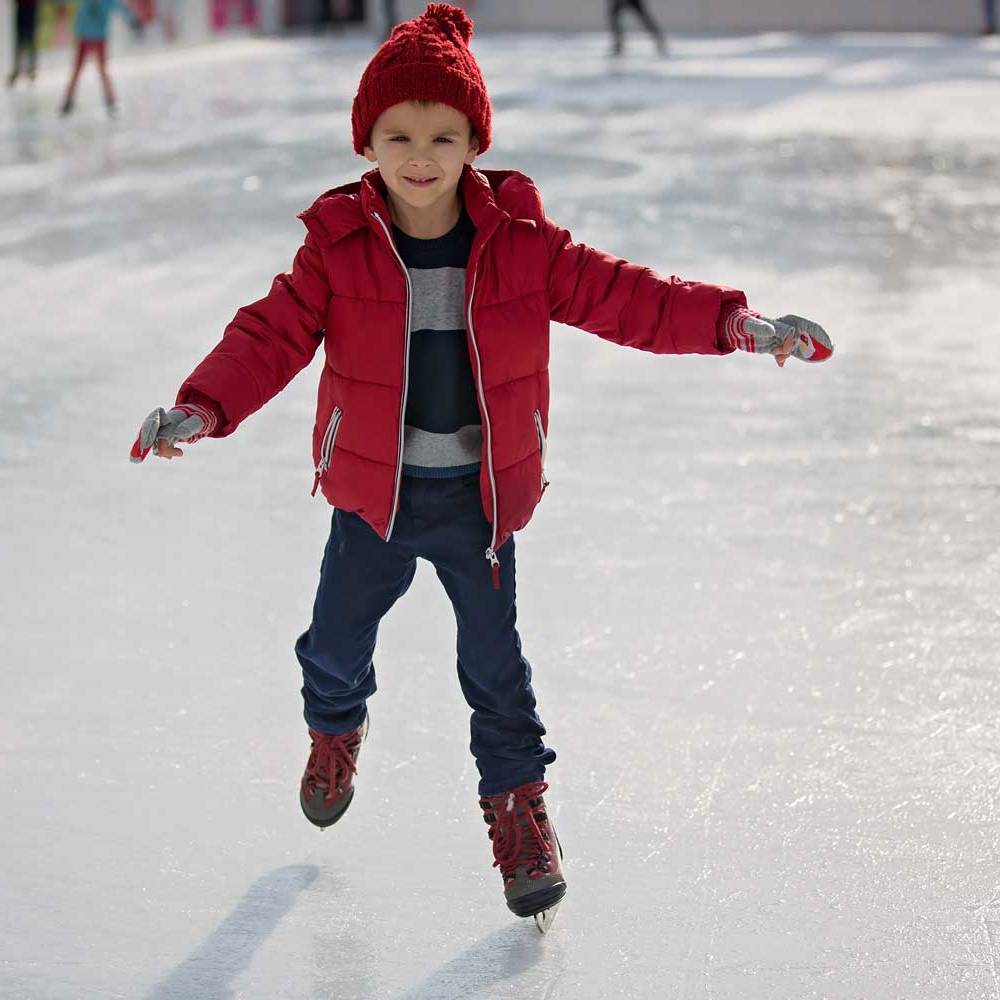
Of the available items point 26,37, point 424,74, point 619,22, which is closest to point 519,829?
point 424,74

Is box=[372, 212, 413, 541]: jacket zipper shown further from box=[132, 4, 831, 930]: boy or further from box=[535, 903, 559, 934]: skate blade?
box=[535, 903, 559, 934]: skate blade

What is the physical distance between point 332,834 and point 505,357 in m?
0.80

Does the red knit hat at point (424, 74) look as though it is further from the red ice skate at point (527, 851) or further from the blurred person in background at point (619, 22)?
the blurred person in background at point (619, 22)

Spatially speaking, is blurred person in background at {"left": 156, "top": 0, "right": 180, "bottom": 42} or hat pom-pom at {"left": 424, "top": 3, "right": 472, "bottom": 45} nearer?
hat pom-pom at {"left": 424, "top": 3, "right": 472, "bottom": 45}

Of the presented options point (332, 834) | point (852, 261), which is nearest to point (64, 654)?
point (332, 834)

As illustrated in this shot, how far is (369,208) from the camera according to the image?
6.97 feet

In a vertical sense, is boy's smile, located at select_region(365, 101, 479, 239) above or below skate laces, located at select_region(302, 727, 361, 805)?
above

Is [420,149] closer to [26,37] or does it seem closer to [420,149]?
[420,149]

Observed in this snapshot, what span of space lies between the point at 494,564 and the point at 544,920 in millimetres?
486

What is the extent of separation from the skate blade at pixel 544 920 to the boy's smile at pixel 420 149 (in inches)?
37.6

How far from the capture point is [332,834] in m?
2.46

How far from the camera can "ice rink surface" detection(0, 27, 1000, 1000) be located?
2.18 meters

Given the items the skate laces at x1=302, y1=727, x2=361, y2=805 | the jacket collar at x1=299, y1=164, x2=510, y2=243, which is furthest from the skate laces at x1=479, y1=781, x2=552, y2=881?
the jacket collar at x1=299, y1=164, x2=510, y2=243

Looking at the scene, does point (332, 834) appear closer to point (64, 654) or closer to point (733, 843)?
point (733, 843)
